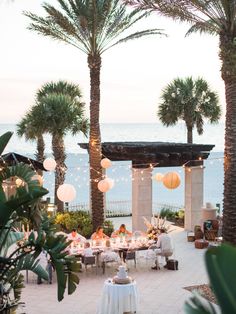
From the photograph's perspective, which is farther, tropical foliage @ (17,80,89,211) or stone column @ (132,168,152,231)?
tropical foliage @ (17,80,89,211)

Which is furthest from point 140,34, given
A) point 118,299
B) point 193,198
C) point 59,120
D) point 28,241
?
point 28,241

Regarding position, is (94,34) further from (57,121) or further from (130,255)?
(130,255)

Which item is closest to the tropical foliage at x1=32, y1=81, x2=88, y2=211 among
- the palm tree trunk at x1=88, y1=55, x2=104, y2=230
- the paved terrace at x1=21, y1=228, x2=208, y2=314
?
the palm tree trunk at x1=88, y1=55, x2=104, y2=230

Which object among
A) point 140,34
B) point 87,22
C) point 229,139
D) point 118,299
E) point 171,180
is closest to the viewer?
point 118,299

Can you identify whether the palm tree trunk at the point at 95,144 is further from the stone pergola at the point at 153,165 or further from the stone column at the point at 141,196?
the stone column at the point at 141,196

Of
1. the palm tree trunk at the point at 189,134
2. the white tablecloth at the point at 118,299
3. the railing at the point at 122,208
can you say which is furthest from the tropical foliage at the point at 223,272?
the palm tree trunk at the point at 189,134

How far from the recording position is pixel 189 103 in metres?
31.0

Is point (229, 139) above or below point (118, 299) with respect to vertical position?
above

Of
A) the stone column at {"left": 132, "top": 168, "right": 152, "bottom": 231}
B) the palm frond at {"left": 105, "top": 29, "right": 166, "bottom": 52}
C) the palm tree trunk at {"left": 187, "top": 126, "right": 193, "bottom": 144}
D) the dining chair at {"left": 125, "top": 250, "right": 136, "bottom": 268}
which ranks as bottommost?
the dining chair at {"left": 125, "top": 250, "right": 136, "bottom": 268}

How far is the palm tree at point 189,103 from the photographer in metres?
31.1

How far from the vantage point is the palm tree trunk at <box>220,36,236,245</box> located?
48.1 ft

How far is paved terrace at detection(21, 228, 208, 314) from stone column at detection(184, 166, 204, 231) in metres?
5.33

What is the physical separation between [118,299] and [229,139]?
5560 millimetres

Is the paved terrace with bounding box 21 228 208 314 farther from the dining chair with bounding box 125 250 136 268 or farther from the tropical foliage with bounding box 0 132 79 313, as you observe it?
the tropical foliage with bounding box 0 132 79 313
